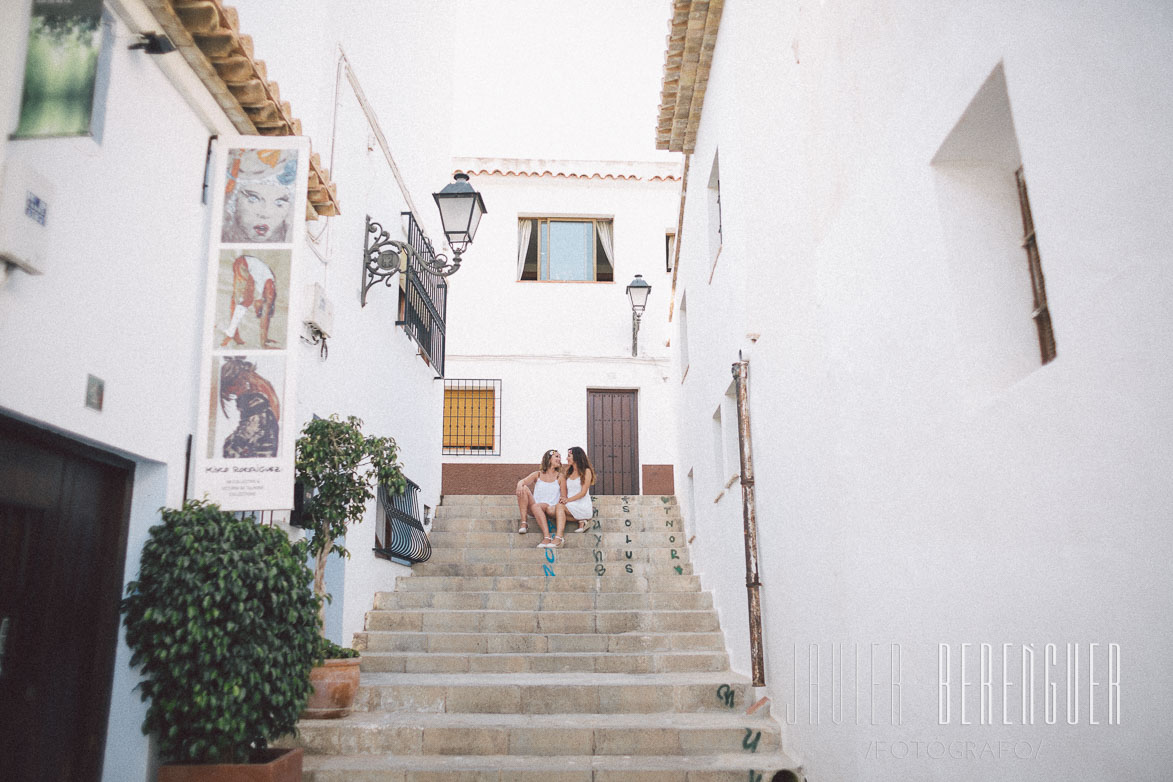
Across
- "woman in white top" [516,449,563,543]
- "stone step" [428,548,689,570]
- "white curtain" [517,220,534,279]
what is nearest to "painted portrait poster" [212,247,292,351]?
"stone step" [428,548,689,570]

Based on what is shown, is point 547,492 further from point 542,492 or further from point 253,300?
point 253,300

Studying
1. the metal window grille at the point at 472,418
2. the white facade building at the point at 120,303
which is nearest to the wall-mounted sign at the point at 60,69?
the white facade building at the point at 120,303

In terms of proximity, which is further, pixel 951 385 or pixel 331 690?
pixel 331 690

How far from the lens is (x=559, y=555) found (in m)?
10.1

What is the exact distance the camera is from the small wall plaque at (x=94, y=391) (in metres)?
4.01

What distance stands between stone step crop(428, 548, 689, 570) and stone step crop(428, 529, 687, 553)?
3.6 inches

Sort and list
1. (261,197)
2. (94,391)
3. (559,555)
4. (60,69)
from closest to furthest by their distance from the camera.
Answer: (60,69) < (94,391) < (261,197) < (559,555)

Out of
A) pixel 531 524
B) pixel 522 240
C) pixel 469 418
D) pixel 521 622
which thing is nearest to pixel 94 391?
pixel 521 622

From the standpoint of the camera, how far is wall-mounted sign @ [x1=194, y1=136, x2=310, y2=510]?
194 inches

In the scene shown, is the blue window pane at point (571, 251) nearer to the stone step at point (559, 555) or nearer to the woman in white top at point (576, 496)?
the woman in white top at point (576, 496)

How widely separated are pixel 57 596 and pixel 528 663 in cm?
405

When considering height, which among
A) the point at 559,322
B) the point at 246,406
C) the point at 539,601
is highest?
the point at 559,322

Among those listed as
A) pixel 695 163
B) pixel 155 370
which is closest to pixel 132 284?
pixel 155 370

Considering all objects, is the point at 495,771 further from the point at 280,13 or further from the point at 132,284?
the point at 280,13
